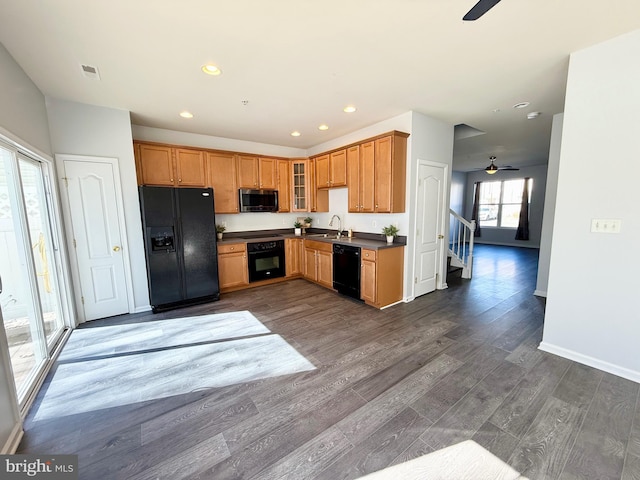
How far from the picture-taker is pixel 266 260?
4938 mm

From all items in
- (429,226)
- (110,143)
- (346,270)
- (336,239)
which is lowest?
(346,270)

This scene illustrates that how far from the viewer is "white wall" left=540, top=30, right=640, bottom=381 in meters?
2.12

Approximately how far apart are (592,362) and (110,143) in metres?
5.84

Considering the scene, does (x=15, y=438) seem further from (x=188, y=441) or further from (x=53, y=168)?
(x=53, y=168)

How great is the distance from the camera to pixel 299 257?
5.38 metres

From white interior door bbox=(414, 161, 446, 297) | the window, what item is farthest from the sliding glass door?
the window

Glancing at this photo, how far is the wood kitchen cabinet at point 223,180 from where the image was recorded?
4.55m

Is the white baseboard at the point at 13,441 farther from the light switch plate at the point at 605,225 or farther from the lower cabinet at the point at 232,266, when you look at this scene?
the light switch plate at the point at 605,225

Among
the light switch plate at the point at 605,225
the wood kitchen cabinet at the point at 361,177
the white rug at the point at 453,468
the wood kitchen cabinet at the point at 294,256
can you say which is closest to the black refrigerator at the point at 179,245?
the wood kitchen cabinet at the point at 294,256

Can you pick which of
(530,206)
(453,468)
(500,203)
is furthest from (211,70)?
(500,203)

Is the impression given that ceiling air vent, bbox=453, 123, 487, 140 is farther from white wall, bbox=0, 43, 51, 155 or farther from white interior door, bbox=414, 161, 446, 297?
white wall, bbox=0, 43, 51, 155

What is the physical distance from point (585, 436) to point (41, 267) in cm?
493

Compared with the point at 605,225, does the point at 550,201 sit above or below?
above

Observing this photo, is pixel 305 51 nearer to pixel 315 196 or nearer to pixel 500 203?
pixel 315 196
